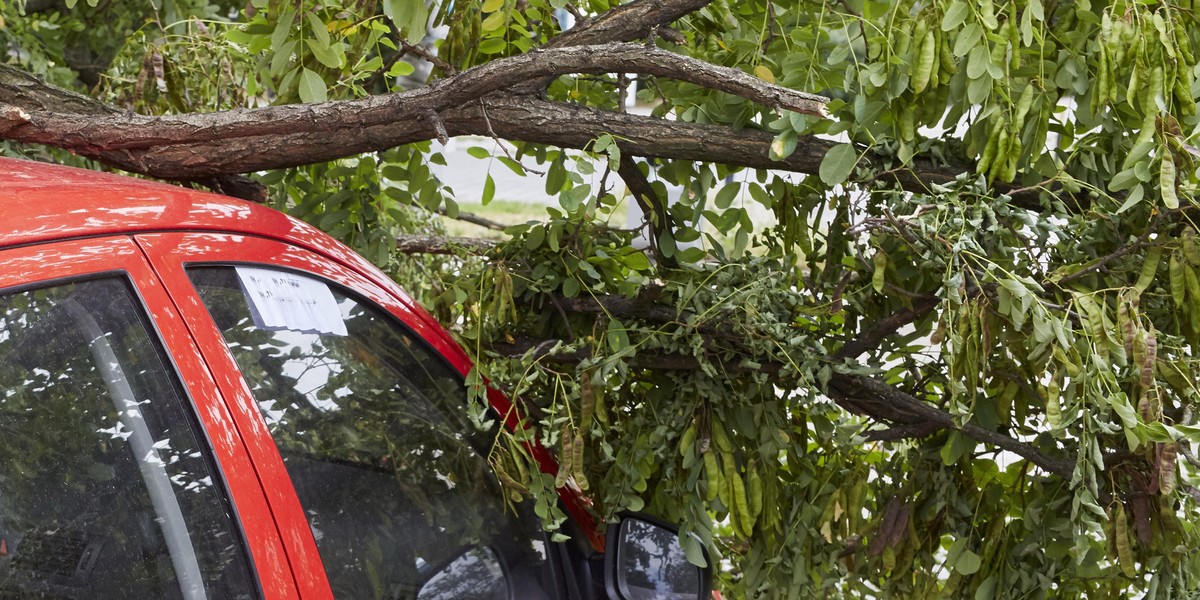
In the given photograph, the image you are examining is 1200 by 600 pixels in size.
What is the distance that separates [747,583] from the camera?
2277mm

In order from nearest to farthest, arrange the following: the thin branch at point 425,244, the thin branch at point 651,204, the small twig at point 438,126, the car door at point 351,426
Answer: the car door at point 351,426 < the small twig at point 438,126 < the thin branch at point 651,204 < the thin branch at point 425,244

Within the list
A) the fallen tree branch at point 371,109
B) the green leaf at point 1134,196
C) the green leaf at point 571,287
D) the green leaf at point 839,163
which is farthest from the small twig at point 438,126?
the green leaf at point 1134,196

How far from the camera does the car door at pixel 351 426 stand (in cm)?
134

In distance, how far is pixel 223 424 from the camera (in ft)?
4.19

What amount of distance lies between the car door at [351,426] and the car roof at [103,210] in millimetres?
29

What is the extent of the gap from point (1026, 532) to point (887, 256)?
26.6 inches

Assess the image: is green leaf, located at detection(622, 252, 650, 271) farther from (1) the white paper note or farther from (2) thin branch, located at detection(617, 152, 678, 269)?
(1) the white paper note

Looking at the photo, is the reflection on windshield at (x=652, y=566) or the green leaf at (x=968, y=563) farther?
the green leaf at (x=968, y=563)

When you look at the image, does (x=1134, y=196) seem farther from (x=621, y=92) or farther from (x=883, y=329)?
(x=621, y=92)

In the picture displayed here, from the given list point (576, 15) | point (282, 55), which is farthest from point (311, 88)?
point (576, 15)

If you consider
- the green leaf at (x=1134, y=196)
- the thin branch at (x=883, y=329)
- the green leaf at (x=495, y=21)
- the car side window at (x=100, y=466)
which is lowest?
the thin branch at (x=883, y=329)

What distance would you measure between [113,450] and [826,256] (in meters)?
1.54

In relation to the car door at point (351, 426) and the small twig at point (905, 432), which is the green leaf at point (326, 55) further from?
the small twig at point (905, 432)

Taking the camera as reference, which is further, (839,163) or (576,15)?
(576,15)
